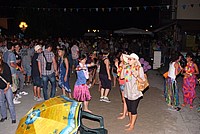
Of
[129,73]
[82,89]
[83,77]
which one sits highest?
[129,73]

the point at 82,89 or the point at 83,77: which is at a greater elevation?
the point at 83,77

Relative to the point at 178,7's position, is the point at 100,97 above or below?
below

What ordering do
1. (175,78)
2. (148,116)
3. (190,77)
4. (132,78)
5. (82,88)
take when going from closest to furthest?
(132,78)
(148,116)
(82,88)
(175,78)
(190,77)

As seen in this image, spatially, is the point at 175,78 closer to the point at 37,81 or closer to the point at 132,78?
the point at 132,78

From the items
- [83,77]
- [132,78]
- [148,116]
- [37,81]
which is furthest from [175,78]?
[37,81]

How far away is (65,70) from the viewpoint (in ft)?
28.0

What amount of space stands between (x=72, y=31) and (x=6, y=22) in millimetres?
10543

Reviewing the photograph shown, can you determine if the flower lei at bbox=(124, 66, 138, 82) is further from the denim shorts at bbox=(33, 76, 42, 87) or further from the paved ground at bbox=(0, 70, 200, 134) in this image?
the denim shorts at bbox=(33, 76, 42, 87)

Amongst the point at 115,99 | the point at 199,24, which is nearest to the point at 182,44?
the point at 199,24

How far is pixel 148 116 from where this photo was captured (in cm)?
734

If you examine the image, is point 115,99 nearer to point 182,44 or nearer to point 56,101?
point 56,101

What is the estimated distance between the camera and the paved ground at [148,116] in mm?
6375

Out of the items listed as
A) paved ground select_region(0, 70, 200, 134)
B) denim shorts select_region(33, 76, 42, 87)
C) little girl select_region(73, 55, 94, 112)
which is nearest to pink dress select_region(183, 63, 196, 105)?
paved ground select_region(0, 70, 200, 134)

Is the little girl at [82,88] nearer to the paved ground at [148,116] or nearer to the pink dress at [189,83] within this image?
the paved ground at [148,116]
